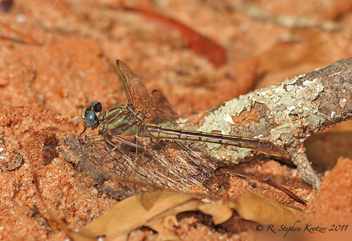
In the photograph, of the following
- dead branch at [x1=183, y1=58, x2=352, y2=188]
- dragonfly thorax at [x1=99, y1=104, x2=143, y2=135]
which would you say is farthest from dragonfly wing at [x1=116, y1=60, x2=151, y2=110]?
dead branch at [x1=183, y1=58, x2=352, y2=188]

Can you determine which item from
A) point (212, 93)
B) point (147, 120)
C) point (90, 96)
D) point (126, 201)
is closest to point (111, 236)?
point (126, 201)

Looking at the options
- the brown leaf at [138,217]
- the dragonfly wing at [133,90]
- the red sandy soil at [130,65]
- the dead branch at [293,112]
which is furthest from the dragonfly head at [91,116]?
the brown leaf at [138,217]

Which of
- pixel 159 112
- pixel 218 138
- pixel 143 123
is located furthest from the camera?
pixel 159 112

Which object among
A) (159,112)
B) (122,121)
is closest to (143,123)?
(122,121)

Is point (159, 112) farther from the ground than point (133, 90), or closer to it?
closer to it

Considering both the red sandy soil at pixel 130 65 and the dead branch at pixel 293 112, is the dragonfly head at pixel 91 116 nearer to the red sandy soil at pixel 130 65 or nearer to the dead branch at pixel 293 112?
the red sandy soil at pixel 130 65

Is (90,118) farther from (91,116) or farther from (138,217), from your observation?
(138,217)

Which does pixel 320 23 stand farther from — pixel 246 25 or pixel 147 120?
pixel 147 120

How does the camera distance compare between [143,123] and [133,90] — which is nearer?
[143,123]

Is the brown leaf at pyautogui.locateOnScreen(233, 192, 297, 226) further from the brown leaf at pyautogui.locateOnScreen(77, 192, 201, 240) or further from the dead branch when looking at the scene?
the dead branch
